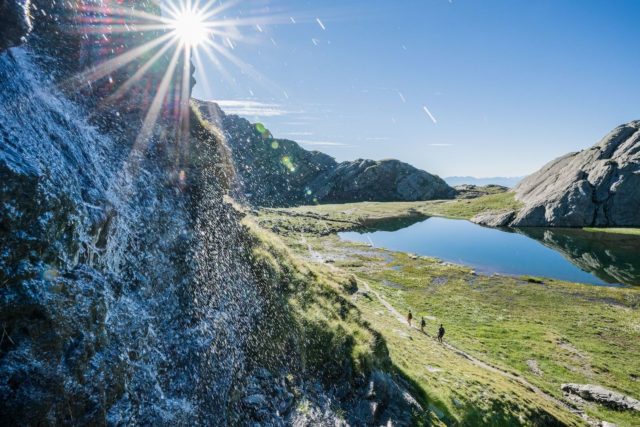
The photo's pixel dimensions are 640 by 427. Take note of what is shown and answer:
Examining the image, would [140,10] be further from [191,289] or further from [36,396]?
[36,396]

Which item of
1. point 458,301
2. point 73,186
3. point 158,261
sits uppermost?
point 73,186

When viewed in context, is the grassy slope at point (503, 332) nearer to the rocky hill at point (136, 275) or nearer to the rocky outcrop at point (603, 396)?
the rocky outcrop at point (603, 396)

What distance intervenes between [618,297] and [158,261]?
9338 cm

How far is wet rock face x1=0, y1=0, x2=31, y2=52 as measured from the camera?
33.5 feet

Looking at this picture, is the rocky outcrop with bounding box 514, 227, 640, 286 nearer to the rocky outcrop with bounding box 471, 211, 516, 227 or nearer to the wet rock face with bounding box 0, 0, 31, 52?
the rocky outcrop with bounding box 471, 211, 516, 227

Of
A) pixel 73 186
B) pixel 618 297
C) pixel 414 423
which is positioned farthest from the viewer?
pixel 618 297

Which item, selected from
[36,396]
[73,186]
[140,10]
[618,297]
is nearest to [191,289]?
[73,186]

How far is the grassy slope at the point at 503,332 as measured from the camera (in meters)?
28.5

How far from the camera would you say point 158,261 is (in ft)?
46.9

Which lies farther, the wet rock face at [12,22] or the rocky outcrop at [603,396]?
the rocky outcrop at [603,396]

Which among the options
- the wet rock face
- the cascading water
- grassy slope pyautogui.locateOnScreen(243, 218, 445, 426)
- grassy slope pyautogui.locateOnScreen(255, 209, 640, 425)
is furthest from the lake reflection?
the wet rock face

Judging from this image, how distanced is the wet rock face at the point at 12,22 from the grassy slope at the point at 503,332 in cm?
2569

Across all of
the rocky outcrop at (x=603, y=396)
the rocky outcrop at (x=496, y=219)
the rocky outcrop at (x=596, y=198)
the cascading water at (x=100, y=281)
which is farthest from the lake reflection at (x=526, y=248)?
the cascading water at (x=100, y=281)

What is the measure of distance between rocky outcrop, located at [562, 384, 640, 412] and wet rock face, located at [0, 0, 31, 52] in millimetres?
52996
